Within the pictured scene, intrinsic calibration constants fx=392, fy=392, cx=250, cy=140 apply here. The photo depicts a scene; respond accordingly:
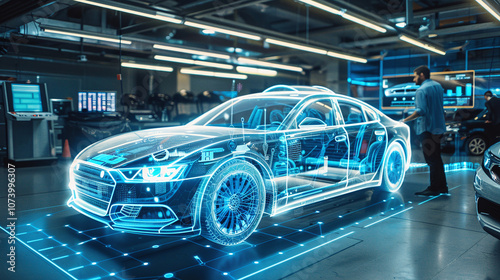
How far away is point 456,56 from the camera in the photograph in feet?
40.7

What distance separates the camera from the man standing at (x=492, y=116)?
29.6 feet

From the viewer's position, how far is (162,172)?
8.52 ft

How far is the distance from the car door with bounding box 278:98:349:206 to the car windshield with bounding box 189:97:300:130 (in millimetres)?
182

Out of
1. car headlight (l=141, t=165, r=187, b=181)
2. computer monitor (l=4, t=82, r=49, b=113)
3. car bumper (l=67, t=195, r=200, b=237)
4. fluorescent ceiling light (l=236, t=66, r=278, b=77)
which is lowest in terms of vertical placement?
car bumper (l=67, t=195, r=200, b=237)

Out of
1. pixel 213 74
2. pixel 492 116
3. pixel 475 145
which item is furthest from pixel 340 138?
pixel 213 74

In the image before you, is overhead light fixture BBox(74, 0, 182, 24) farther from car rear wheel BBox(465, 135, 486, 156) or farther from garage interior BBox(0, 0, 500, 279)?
car rear wheel BBox(465, 135, 486, 156)

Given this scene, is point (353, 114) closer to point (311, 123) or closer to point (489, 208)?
point (311, 123)

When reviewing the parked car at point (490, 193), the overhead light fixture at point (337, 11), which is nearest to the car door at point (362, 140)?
the parked car at point (490, 193)

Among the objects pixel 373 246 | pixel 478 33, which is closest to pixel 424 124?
pixel 373 246

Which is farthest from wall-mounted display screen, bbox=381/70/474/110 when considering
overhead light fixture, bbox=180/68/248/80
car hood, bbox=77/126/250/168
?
car hood, bbox=77/126/250/168

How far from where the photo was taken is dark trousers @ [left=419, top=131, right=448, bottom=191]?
463 cm

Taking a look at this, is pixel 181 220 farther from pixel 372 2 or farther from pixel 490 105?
pixel 372 2

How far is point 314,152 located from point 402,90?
10372 mm

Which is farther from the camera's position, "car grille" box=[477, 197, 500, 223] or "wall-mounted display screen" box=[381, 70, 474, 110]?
"wall-mounted display screen" box=[381, 70, 474, 110]
